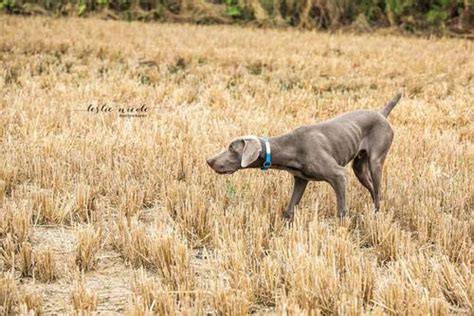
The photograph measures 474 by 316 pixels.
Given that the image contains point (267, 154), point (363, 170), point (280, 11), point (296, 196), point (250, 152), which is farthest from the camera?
point (280, 11)

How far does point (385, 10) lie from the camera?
21141 millimetres

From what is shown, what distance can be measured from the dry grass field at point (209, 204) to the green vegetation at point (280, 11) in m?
9.71

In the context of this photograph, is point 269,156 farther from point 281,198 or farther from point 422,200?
point 422,200

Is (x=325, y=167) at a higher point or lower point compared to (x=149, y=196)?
higher

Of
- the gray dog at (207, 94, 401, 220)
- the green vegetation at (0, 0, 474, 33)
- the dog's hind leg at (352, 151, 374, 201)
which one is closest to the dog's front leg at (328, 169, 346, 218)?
the gray dog at (207, 94, 401, 220)

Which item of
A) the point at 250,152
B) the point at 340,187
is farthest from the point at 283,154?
the point at 340,187

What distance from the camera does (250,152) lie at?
431 centimetres

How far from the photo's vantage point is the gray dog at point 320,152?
4430 millimetres

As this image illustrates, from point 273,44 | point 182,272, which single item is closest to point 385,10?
point 273,44

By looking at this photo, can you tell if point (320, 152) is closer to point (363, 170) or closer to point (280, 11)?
point (363, 170)

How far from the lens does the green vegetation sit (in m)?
20.5

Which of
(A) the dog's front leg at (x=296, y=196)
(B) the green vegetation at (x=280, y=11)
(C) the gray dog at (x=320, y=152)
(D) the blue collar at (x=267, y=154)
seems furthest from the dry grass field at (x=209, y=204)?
(B) the green vegetation at (x=280, y=11)

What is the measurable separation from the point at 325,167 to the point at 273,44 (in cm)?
1158

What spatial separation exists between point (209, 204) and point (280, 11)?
57.4 ft
